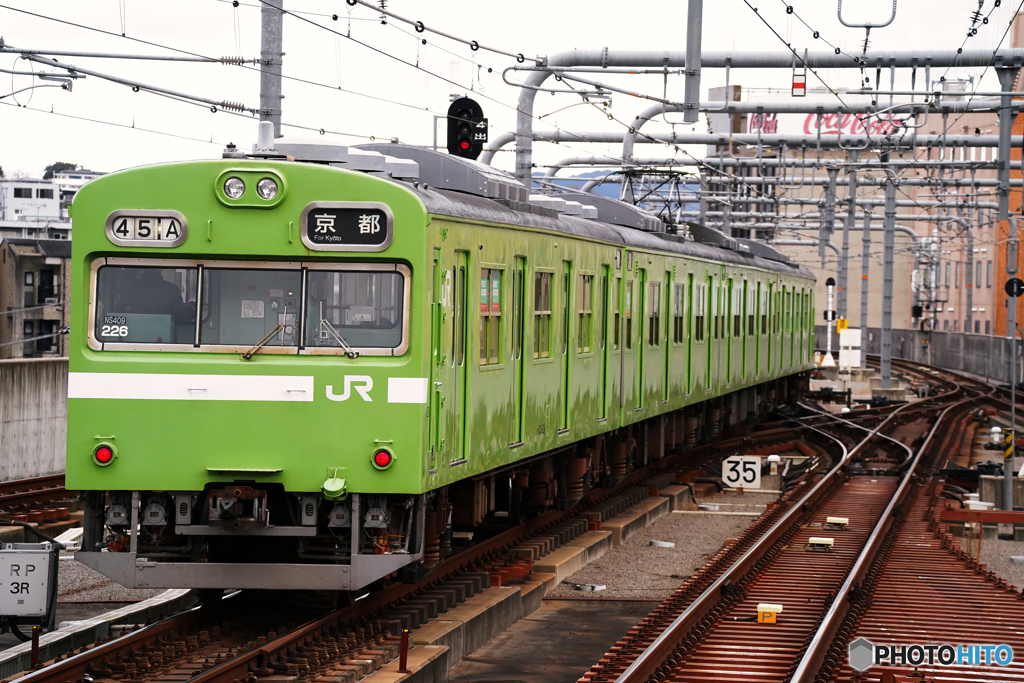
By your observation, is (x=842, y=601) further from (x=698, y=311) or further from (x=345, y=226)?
(x=698, y=311)

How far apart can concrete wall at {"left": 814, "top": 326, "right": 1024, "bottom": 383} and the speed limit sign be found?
2201cm

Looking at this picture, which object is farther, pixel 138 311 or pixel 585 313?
pixel 585 313

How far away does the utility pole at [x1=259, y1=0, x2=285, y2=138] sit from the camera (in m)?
12.2

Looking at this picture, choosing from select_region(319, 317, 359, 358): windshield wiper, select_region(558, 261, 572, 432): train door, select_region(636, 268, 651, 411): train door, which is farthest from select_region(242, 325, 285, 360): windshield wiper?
select_region(636, 268, 651, 411): train door

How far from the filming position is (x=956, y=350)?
57219 millimetres

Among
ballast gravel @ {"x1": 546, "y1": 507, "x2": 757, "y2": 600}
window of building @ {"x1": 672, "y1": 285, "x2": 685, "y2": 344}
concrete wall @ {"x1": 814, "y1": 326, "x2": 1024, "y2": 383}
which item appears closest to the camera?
ballast gravel @ {"x1": 546, "y1": 507, "x2": 757, "y2": 600}

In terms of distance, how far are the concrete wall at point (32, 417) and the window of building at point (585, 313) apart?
6.41m

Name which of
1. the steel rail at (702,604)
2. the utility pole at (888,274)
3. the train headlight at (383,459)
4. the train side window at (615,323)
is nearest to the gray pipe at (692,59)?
the train side window at (615,323)

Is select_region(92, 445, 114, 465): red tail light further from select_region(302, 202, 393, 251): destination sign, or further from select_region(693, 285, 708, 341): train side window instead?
select_region(693, 285, 708, 341): train side window

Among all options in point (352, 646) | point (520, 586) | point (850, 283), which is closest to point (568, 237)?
point (520, 586)

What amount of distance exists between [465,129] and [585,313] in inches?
171

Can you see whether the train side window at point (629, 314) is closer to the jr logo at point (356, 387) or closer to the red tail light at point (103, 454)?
the jr logo at point (356, 387)

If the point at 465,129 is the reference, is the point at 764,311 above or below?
below

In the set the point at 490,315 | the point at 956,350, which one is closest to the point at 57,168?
the point at 956,350
